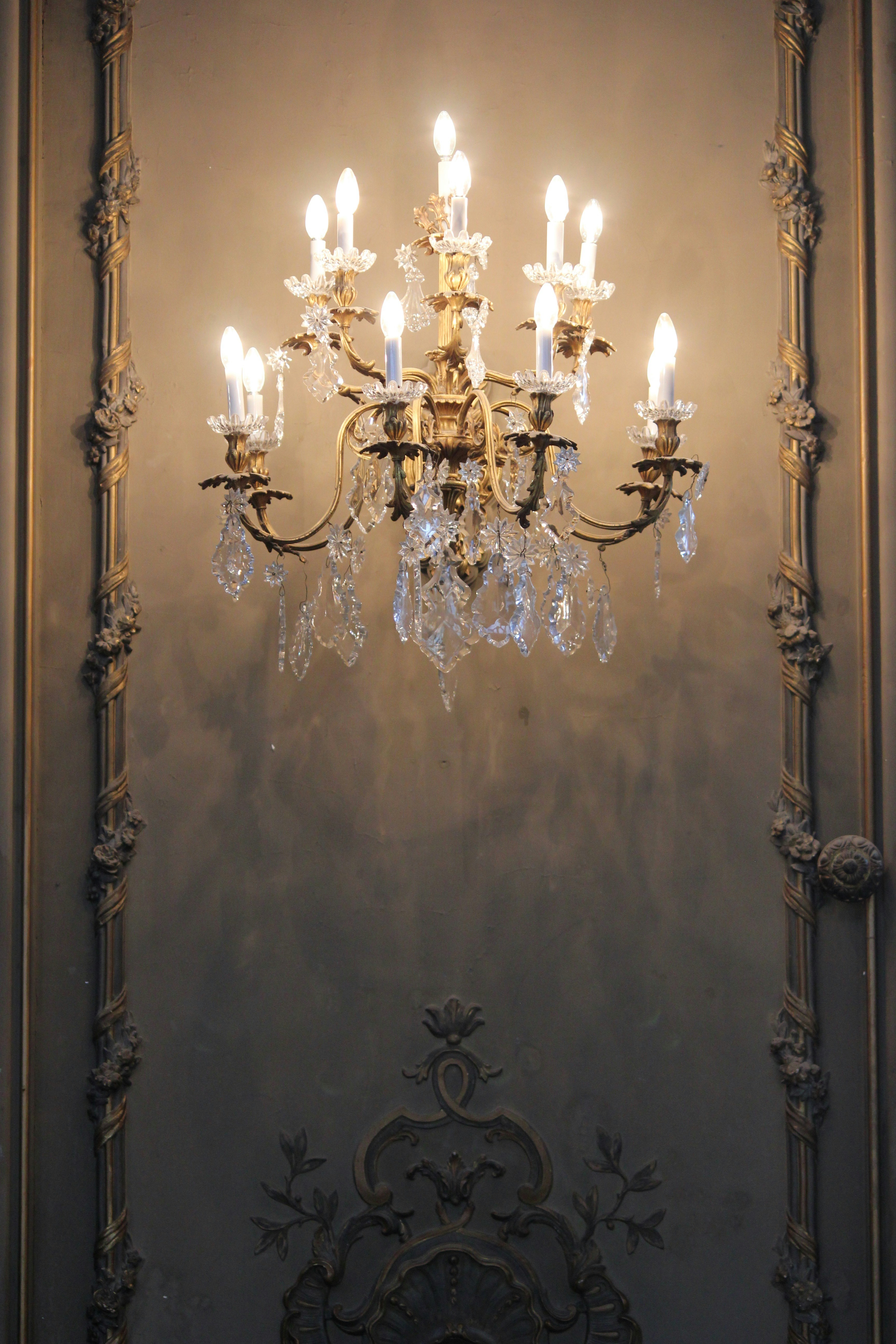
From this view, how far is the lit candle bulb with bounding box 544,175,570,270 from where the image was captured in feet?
4.61

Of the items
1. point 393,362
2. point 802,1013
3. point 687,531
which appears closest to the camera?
point 393,362

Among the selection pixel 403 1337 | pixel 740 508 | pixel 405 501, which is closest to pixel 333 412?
pixel 405 501

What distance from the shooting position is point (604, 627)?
5.06 feet

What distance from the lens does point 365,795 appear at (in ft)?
5.73

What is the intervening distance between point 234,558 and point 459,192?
0.57 meters

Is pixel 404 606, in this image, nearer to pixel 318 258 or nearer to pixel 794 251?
pixel 318 258

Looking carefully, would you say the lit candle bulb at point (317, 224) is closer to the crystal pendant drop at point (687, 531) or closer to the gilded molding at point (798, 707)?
the crystal pendant drop at point (687, 531)

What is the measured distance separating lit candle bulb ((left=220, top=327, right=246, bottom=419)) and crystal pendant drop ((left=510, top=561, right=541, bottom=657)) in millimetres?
429

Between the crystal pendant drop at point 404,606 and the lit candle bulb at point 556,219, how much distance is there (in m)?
0.43

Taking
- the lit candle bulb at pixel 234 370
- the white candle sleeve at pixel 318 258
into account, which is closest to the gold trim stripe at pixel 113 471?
the lit candle bulb at pixel 234 370

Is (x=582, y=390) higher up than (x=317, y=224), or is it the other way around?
(x=317, y=224)

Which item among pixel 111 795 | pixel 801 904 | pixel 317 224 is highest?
pixel 317 224

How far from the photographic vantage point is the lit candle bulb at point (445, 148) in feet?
4.84

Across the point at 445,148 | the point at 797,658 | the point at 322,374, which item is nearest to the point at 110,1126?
the point at 322,374
